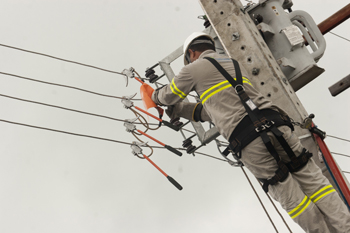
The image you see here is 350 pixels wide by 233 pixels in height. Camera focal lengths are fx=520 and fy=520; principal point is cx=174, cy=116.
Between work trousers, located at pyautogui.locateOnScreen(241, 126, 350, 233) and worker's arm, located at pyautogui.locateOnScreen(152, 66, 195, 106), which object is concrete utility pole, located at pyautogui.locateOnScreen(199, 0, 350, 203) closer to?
work trousers, located at pyautogui.locateOnScreen(241, 126, 350, 233)

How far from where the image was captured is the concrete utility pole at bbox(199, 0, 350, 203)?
5152mm

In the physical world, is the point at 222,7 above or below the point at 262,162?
above

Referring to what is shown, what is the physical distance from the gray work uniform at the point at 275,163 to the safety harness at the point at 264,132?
0.14ft

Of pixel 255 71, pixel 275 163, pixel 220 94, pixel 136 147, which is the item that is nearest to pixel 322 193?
pixel 275 163

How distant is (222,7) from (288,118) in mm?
1571

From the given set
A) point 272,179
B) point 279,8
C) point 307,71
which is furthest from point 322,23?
point 272,179

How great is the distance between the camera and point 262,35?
19.1 feet

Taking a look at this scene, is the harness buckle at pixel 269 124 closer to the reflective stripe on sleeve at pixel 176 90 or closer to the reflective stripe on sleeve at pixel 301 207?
the reflective stripe on sleeve at pixel 301 207

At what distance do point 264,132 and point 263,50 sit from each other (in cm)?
120

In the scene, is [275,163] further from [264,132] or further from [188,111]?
[188,111]

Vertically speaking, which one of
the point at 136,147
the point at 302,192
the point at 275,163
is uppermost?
the point at 136,147

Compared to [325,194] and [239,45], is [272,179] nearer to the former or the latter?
[325,194]

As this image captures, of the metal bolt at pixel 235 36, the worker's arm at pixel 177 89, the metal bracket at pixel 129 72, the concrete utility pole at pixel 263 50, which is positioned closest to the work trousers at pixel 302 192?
the concrete utility pole at pixel 263 50

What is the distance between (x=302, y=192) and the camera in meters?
4.60
